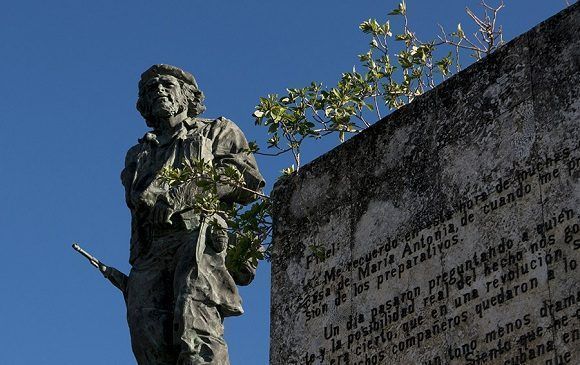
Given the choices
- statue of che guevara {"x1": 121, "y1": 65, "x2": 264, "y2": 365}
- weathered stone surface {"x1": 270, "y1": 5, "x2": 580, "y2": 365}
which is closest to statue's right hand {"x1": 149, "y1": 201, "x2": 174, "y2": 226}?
statue of che guevara {"x1": 121, "y1": 65, "x2": 264, "y2": 365}

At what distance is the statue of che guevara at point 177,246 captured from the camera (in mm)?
11625

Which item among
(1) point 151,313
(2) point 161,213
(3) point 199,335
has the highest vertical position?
(2) point 161,213

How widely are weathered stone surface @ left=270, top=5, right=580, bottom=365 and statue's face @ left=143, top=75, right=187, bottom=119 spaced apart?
15.8ft

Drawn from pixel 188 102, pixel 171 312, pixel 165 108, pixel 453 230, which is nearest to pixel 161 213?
pixel 171 312

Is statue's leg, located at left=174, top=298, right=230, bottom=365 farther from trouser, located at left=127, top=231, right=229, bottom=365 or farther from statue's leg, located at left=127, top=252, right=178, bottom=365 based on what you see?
statue's leg, located at left=127, top=252, right=178, bottom=365

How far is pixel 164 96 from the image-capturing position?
42.4 ft

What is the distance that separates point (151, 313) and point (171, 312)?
0.16m

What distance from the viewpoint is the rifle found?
12.6 m

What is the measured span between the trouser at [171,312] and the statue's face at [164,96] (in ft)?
3.91

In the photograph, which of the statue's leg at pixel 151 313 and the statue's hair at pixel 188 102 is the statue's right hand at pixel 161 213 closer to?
the statue's leg at pixel 151 313

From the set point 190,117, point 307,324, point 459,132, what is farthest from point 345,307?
point 190,117

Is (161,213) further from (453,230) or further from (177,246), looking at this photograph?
(453,230)

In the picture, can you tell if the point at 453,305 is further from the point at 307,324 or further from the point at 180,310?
the point at 180,310

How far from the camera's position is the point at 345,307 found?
7.51 metres
